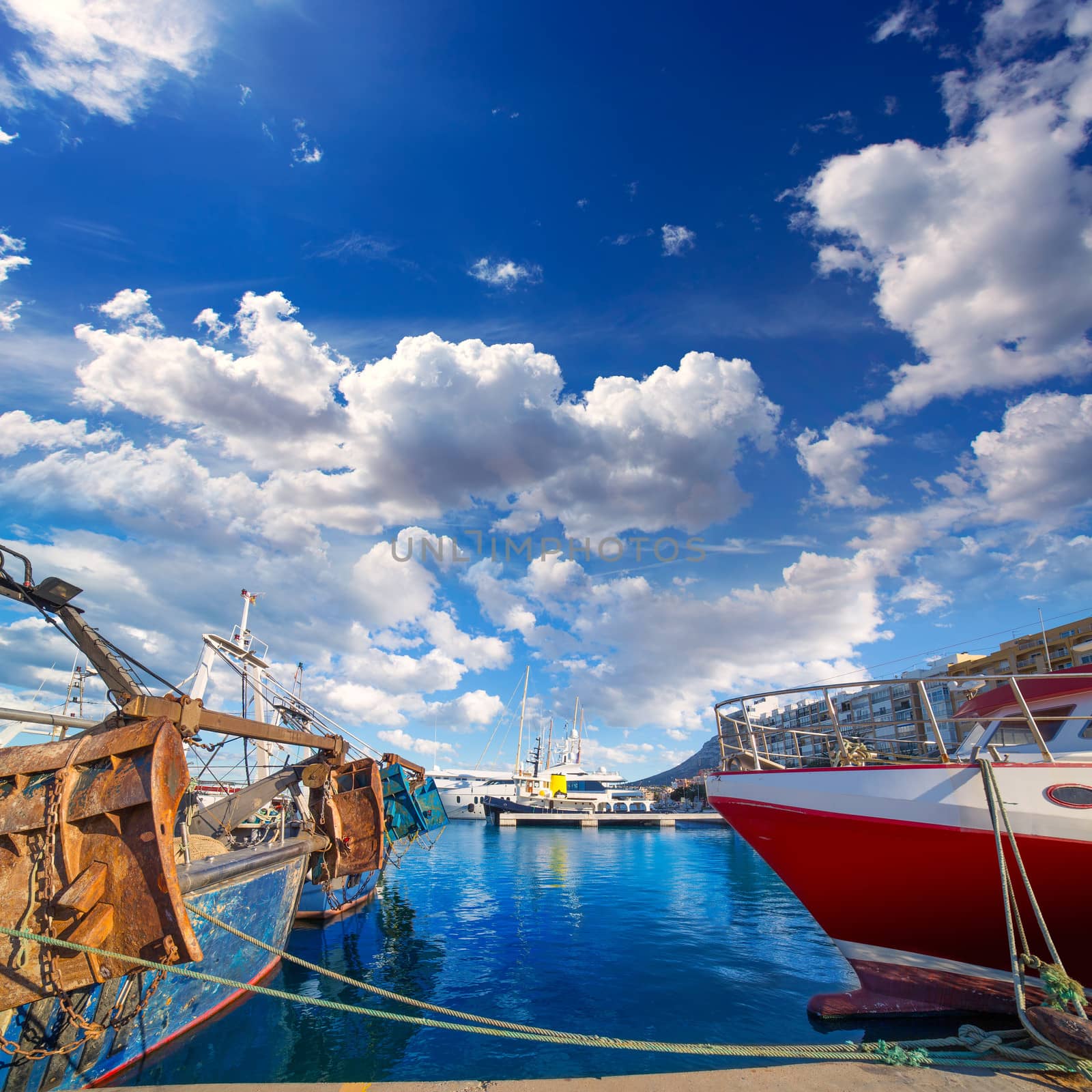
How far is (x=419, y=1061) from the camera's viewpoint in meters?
9.44

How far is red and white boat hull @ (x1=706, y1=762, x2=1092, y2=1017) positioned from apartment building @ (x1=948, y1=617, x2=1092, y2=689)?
59.7 metres

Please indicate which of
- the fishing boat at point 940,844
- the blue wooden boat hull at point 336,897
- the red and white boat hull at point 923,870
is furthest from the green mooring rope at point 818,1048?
the blue wooden boat hull at point 336,897

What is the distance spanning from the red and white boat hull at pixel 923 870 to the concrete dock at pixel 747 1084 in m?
4.42

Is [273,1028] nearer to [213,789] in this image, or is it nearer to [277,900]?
[277,900]

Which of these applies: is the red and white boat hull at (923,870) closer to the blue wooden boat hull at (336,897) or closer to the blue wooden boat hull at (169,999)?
the blue wooden boat hull at (169,999)

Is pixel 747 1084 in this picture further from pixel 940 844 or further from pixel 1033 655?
pixel 1033 655

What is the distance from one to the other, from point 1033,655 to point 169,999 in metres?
77.7

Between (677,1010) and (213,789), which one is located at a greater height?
(213,789)

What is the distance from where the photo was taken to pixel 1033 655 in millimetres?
63312

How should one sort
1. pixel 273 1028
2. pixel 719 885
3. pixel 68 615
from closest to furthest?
pixel 273 1028
pixel 68 615
pixel 719 885

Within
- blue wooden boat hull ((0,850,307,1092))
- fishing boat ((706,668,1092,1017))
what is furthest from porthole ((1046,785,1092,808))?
blue wooden boat hull ((0,850,307,1092))

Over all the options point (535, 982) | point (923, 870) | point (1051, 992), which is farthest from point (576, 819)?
point (1051, 992)

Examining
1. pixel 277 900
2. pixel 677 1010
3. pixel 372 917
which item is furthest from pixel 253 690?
pixel 677 1010

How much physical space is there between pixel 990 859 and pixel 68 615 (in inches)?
674
